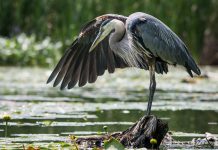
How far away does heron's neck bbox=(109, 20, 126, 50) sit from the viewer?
724 centimetres

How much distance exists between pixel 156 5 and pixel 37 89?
22.4ft

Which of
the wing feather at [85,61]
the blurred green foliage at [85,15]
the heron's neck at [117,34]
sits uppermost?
the blurred green foliage at [85,15]

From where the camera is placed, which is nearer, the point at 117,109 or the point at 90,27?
the point at 90,27

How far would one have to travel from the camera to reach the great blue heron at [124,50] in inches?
276

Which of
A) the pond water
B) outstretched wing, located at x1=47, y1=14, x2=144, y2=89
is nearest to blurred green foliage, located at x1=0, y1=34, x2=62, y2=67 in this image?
the pond water

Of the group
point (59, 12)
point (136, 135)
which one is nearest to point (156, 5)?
point (59, 12)

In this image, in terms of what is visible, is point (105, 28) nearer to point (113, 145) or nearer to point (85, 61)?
point (85, 61)

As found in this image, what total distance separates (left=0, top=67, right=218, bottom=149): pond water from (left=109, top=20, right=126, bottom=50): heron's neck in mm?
882

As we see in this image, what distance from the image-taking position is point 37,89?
476 inches

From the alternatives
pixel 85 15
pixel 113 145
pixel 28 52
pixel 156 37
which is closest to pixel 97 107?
pixel 156 37

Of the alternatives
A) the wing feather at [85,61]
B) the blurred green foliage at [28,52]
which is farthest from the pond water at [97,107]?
the blurred green foliage at [28,52]

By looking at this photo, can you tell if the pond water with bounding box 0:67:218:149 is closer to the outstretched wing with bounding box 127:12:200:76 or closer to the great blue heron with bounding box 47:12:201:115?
the great blue heron with bounding box 47:12:201:115

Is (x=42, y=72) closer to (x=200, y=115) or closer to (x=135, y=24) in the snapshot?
(x=200, y=115)

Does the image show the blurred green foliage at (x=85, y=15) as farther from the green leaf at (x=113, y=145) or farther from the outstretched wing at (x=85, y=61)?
the green leaf at (x=113, y=145)
